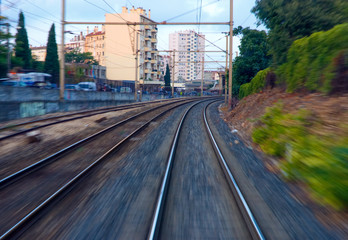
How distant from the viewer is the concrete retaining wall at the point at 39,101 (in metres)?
16.6

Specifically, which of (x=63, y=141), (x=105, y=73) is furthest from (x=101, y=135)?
(x=105, y=73)

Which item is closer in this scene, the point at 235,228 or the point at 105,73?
the point at 235,228

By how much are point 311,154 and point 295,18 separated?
10.2m

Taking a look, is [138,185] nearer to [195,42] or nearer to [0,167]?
[0,167]

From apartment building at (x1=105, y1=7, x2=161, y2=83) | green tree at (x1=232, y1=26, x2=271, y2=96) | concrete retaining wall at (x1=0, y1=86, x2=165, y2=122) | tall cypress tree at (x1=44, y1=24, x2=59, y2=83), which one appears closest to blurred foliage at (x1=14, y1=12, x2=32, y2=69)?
tall cypress tree at (x1=44, y1=24, x2=59, y2=83)

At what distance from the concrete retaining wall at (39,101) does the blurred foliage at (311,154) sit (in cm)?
1456

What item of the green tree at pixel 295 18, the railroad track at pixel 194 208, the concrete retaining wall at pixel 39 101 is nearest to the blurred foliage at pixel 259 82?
the green tree at pixel 295 18

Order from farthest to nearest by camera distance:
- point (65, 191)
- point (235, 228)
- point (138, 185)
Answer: point (138, 185), point (65, 191), point (235, 228)

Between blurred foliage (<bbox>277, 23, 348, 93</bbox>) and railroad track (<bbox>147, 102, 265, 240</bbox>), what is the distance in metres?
4.83

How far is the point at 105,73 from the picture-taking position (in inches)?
2643

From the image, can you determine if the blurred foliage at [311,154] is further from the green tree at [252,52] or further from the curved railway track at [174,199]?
the green tree at [252,52]

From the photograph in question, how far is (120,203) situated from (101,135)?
23.3 ft

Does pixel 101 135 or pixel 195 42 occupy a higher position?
pixel 195 42

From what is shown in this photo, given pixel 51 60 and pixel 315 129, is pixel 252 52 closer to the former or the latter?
pixel 315 129
